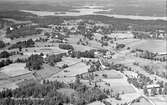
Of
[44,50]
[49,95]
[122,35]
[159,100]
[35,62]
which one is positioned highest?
[35,62]

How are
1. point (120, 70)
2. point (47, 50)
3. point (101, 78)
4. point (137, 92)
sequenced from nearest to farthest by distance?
point (137, 92)
point (101, 78)
point (120, 70)
point (47, 50)

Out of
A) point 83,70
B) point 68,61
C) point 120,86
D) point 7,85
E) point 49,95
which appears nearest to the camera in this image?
point 49,95

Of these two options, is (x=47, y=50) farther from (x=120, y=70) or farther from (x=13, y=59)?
(x=120, y=70)

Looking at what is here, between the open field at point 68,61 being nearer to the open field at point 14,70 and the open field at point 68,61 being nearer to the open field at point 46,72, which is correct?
the open field at point 46,72

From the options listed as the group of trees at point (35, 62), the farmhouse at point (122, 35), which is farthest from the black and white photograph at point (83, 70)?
the farmhouse at point (122, 35)

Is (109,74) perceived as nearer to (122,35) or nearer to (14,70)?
(14,70)

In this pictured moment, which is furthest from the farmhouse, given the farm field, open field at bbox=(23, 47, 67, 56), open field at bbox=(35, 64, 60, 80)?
open field at bbox=(35, 64, 60, 80)

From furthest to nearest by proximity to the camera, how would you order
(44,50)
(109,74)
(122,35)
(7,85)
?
(122,35)
(44,50)
(109,74)
(7,85)

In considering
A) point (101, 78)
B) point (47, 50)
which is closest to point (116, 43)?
point (47, 50)

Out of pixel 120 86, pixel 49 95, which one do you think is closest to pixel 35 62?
Answer: pixel 49 95
